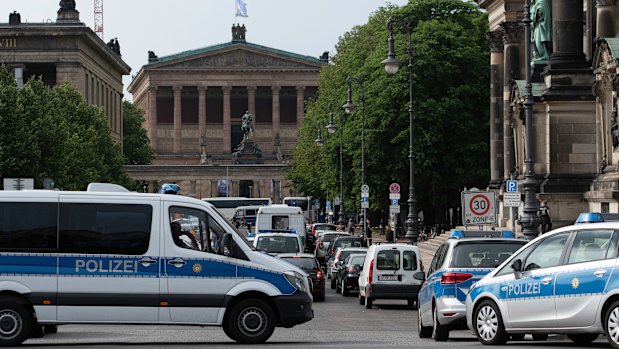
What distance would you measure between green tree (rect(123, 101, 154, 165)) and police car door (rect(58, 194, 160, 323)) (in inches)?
5668

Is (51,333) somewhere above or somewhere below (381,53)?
below

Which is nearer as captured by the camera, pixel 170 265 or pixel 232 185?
pixel 170 265

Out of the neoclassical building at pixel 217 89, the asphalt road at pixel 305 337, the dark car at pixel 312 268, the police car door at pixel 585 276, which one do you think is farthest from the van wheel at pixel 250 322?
the neoclassical building at pixel 217 89

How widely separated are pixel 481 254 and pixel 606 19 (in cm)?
2280

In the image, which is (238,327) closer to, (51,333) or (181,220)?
(181,220)

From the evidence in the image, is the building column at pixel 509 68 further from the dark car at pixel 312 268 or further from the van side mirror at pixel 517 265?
the van side mirror at pixel 517 265

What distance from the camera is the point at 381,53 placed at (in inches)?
3088

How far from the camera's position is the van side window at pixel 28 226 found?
70.0 feet

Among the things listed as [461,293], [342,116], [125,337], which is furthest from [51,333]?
[342,116]

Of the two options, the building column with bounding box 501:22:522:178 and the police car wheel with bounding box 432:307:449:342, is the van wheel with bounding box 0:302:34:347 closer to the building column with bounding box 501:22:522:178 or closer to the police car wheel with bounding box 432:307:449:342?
the police car wheel with bounding box 432:307:449:342

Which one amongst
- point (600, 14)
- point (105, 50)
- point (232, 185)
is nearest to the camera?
point (600, 14)

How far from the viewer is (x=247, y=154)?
175m

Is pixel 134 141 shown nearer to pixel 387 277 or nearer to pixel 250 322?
pixel 387 277

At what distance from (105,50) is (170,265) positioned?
390 feet
